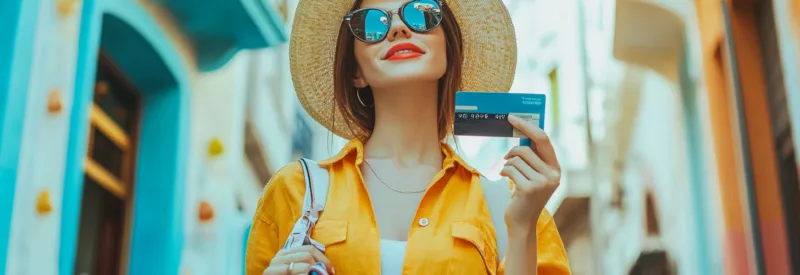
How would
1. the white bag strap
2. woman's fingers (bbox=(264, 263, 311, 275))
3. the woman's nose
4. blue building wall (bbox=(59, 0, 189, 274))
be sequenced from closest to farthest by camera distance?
1. woman's fingers (bbox=(264, 263, 311, 275))
2. the white bag strap
3. the woman's nose
4. blue building wall (bbox=(59, 0, 189, 274))

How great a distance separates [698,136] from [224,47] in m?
4.72

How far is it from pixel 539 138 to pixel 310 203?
2.16 feet

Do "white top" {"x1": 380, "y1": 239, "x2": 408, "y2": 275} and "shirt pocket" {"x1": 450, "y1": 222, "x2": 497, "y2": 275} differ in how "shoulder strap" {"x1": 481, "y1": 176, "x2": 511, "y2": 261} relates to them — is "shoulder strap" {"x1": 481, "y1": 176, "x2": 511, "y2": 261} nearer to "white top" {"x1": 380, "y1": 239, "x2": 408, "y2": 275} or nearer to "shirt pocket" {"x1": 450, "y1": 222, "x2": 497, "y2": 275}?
"shirt pocket" {"x1": 450, "y1": 222, "x2": 497, "y2": 275}

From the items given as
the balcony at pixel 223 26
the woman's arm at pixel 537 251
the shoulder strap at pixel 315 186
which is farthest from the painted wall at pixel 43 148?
the woman's arm at pixel 537 251

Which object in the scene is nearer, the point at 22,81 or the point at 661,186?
the point at 22,81

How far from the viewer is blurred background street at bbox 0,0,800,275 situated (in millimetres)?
4828

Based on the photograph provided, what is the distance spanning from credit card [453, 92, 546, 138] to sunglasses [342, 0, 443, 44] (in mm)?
447

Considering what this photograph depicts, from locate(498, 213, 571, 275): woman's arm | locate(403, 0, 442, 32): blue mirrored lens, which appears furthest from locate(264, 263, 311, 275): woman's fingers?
locate(403, 0, 442, 32): blue mirrored lens

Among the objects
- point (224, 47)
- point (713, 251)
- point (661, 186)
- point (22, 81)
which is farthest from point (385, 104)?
point (661, 186)

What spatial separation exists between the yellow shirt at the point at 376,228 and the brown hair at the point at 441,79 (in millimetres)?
195

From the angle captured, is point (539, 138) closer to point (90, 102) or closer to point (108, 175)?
point (90, 102)

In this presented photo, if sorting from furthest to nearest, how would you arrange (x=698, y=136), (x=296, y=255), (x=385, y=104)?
1. (x=698, y=136)
2. (x=385, y=104)
3. (x=296, y=255)

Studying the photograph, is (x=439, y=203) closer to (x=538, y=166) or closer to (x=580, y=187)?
(x=538, y=166)

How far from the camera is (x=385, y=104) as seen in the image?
3.04 metres
